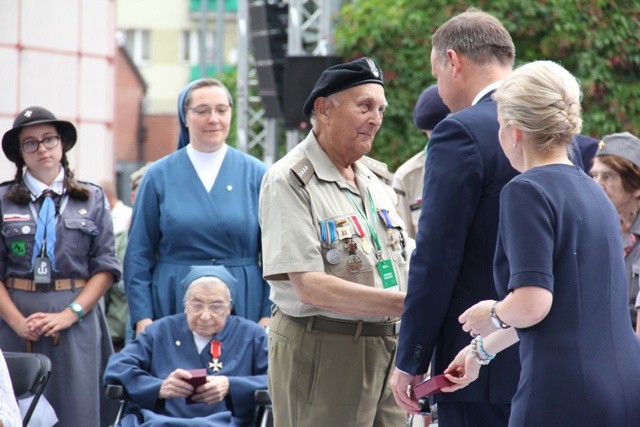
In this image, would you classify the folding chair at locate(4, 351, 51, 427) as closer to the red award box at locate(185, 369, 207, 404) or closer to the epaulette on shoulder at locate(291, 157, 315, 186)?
the red award box at locate(185, 369, 207, 404)

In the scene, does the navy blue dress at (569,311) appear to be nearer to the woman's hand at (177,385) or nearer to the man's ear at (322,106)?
the man's ear at (322,106)

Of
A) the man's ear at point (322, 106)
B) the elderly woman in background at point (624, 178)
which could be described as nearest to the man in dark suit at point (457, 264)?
the man's ear at point (322, 106)

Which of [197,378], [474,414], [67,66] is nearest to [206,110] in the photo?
[197,378]

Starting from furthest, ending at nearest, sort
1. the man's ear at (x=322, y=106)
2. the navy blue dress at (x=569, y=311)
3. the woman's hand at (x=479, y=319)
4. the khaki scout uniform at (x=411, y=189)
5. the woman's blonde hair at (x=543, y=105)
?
the khaki scout uniform at (x=411, y=189) → the man's ear at (x=322, y=106) → the woman's hand at (x=479, y=319) → the woman's blonde hair at (x=543, y=105) → the navy blue dress at (x=569, y=311)

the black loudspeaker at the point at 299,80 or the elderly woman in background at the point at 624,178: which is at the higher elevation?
the black loudspeaker at the point at 299,80

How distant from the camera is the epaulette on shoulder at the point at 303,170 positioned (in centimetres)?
412

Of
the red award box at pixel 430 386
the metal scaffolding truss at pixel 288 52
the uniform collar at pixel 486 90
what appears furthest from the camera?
the metal scaffolding truss at pixel 288 52

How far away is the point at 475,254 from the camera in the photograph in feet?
11.9

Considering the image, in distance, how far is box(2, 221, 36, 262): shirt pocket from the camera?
6.05 m

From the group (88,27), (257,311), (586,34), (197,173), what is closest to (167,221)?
(197,173)

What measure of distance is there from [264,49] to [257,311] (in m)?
7.53

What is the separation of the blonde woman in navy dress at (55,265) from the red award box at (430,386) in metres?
2.91

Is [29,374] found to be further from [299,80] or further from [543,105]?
[299,80]

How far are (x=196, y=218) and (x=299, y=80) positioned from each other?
593cm
